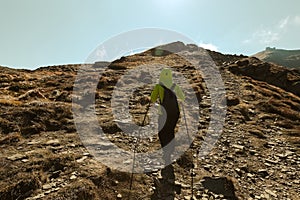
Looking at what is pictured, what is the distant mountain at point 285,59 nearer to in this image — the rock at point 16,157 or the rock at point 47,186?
the rock at point 16,157

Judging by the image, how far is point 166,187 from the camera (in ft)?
27.1

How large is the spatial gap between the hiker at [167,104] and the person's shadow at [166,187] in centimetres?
77

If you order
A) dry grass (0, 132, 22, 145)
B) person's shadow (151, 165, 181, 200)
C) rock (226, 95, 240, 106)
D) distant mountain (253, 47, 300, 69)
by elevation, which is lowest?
person's shadow (151, 165, 181, 200)

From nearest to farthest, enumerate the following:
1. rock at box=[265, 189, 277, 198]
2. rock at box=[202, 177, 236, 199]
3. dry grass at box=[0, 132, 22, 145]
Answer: rock at box=[202, 177, 236, 199] < rock at box=[265, 189, 277, 198] < dry grass at box=[0, 132, 22, 145]

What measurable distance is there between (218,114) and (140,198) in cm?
1152

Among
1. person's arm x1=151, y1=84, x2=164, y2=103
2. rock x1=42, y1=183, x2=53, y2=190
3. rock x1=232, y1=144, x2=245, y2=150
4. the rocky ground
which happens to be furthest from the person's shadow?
rock x1=232, y1=144, x2=245, y2=150

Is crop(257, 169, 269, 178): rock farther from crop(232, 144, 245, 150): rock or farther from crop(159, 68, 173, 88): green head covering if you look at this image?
crop(159, 68, 173, 88): green head covering

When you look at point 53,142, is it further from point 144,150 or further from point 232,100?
point 232,100

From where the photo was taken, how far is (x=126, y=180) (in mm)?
8219

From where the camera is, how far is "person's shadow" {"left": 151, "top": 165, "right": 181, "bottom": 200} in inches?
307

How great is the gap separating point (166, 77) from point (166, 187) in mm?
3465

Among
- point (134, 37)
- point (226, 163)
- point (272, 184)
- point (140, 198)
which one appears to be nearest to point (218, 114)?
point (226, 163)

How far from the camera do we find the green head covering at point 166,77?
358 inches

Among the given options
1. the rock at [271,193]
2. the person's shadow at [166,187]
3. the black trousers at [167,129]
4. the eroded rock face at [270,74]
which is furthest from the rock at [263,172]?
the eroded rock face at [270,74]
